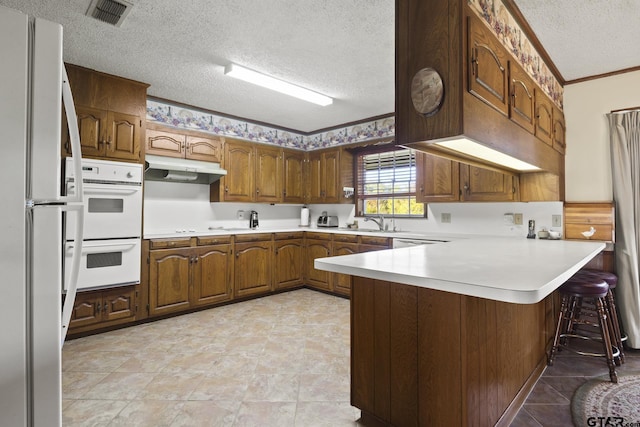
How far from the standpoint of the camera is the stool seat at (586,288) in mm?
2316

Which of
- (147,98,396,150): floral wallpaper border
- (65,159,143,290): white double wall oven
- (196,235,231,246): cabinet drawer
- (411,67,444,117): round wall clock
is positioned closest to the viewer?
(411,67,444,117): round wall clock

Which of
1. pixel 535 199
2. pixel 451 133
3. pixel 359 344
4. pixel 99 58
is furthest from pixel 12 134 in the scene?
pixel 535 199

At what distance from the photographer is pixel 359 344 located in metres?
1.84

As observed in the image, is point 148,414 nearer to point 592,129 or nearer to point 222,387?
point 222,387

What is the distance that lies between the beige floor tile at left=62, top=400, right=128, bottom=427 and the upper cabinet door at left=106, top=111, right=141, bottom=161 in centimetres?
217

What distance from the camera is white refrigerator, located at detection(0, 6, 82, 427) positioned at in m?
0.95

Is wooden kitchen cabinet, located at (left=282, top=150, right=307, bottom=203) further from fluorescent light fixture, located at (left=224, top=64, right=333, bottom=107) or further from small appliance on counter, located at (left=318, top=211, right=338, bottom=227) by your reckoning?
fluorescent light fixture, located at (left=224, top=64, right=333, bottom=107)

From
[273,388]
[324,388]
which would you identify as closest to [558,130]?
[324,388]

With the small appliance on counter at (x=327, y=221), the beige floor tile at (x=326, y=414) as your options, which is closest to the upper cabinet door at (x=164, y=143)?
the small appliance on counter at (x=327, y=221)

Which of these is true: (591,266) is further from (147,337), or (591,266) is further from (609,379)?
(147,337)

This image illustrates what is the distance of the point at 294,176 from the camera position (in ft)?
17.6

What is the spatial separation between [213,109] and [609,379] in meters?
4.68

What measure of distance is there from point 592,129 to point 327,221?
11.1 feet

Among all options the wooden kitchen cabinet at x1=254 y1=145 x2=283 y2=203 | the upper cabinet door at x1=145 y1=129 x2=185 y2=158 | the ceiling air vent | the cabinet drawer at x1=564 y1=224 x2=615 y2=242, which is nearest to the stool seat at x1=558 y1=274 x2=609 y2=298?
the cabinet drawer at x1=564 y1=224 x2=615 y2=242
